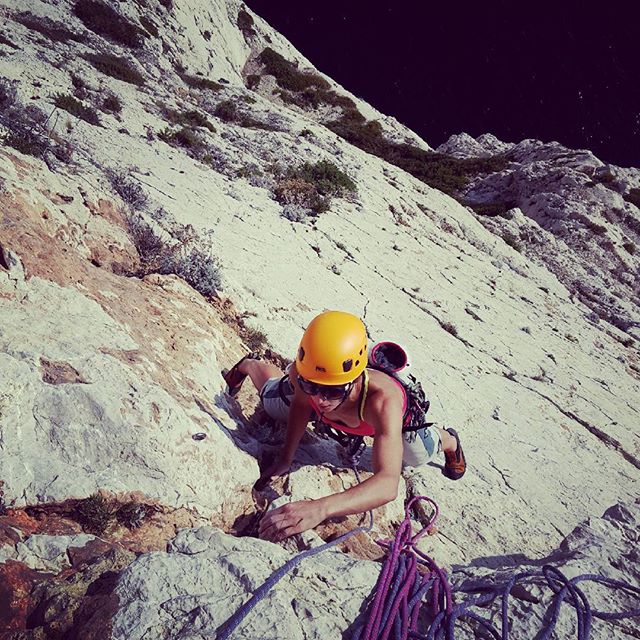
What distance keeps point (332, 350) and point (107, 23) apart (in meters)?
23.3

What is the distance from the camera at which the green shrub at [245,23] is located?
3366 centimetres

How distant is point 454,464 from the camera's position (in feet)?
13.1

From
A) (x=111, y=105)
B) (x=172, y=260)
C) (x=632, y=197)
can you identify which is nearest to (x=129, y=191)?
(x=172, y=260)

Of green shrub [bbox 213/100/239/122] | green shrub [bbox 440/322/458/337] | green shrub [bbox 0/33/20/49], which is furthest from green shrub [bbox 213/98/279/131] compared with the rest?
green shrub [bbox 440/322/458/337]

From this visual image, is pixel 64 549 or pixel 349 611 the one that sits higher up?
pixel 349 611

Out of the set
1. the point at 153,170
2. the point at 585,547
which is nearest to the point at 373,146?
the point at 153,170

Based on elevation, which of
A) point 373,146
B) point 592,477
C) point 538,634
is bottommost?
point 592,477

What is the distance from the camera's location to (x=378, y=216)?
37.1 feet

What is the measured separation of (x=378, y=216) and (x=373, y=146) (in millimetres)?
19495

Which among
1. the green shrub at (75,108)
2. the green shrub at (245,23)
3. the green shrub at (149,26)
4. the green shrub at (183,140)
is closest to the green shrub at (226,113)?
the green shrub at (183,140)

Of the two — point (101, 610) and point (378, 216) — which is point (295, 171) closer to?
point (378, 216)

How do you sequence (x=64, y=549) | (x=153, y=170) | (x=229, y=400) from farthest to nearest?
1. (x=153, y=170)
2. (x=229, y=400)
3. (x=64, y=549)

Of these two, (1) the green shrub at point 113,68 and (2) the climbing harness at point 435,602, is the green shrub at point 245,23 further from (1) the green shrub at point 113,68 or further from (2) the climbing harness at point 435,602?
(2) the climbing harness at point 435,602

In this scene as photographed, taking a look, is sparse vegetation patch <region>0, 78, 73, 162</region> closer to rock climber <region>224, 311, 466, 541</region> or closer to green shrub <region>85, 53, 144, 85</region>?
rock climber <region>224, 311, 466, 541</region>
